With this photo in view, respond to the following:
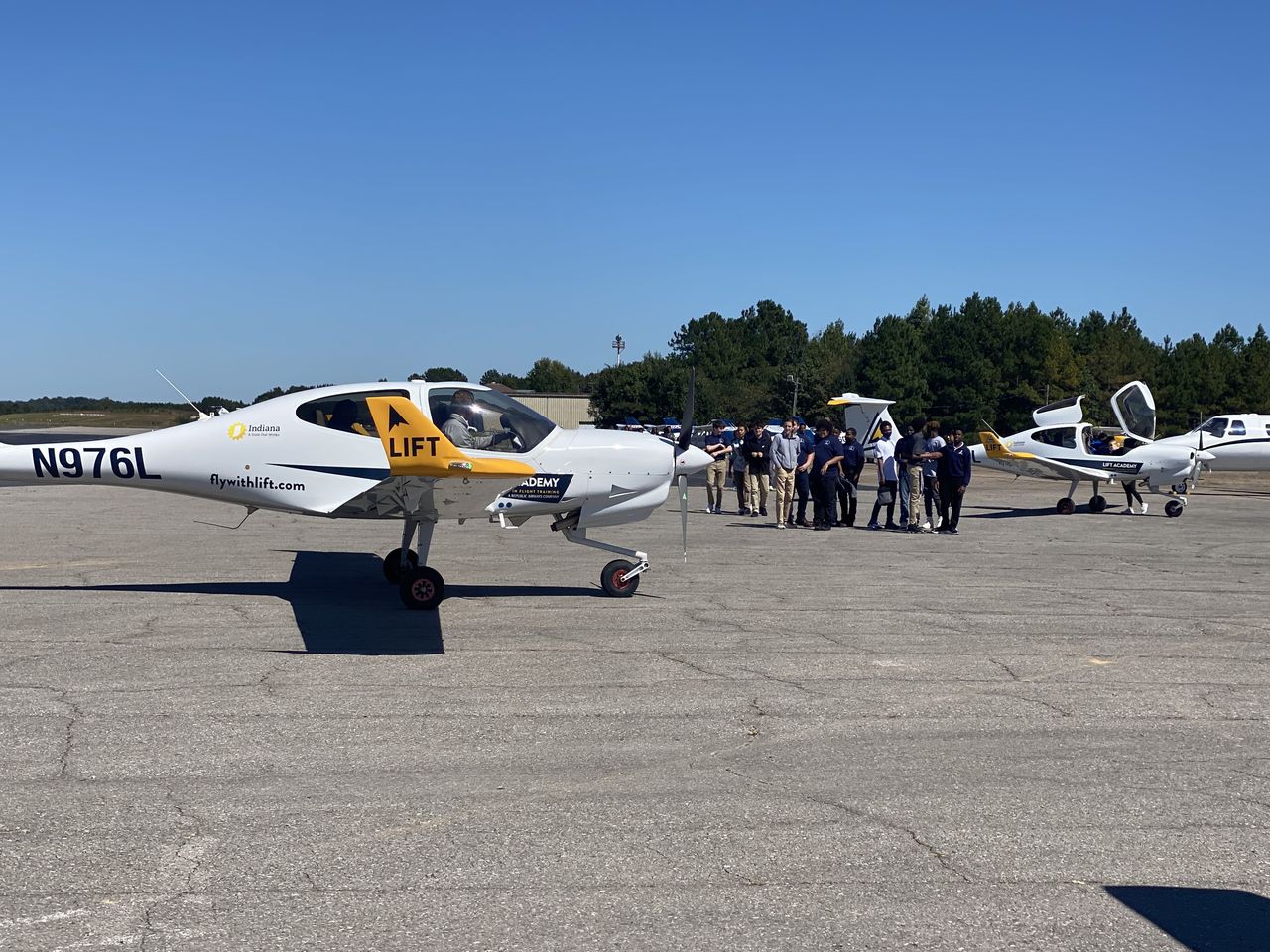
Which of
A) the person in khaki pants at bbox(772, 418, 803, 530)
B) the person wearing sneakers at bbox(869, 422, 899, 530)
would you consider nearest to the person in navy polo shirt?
the person in khaki pants at bbox(772, 418, 803, 530)

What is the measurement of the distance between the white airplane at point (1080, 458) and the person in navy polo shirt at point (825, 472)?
563 cm

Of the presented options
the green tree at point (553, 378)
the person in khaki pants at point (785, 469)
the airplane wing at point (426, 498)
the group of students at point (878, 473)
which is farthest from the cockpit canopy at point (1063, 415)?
the green tree at point (553, 378)

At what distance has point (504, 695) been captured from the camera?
776cm

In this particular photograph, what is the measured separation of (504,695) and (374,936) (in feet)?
12.0

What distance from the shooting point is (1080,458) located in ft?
79.2

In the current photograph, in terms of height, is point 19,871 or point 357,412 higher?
point 357,412

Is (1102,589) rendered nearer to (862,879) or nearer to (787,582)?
(787,582)

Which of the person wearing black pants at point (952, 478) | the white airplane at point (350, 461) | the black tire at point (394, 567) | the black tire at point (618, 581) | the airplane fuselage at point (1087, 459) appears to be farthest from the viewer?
the airplane fuselage at point (1087, 459)

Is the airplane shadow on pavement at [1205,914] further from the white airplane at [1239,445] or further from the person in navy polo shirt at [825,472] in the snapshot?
the white airplane at [1239,445]

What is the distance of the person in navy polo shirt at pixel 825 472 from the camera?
2033 cm

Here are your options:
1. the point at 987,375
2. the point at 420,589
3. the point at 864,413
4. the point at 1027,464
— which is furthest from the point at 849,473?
the point at 987,375

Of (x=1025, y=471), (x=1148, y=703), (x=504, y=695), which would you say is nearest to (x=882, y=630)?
(x=1148, y=703)

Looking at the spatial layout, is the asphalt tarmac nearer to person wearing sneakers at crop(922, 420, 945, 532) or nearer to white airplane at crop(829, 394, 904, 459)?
person wearing sneakers at crop(922, 420, 945, 532)

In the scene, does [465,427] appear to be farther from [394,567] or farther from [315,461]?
[394,567]
